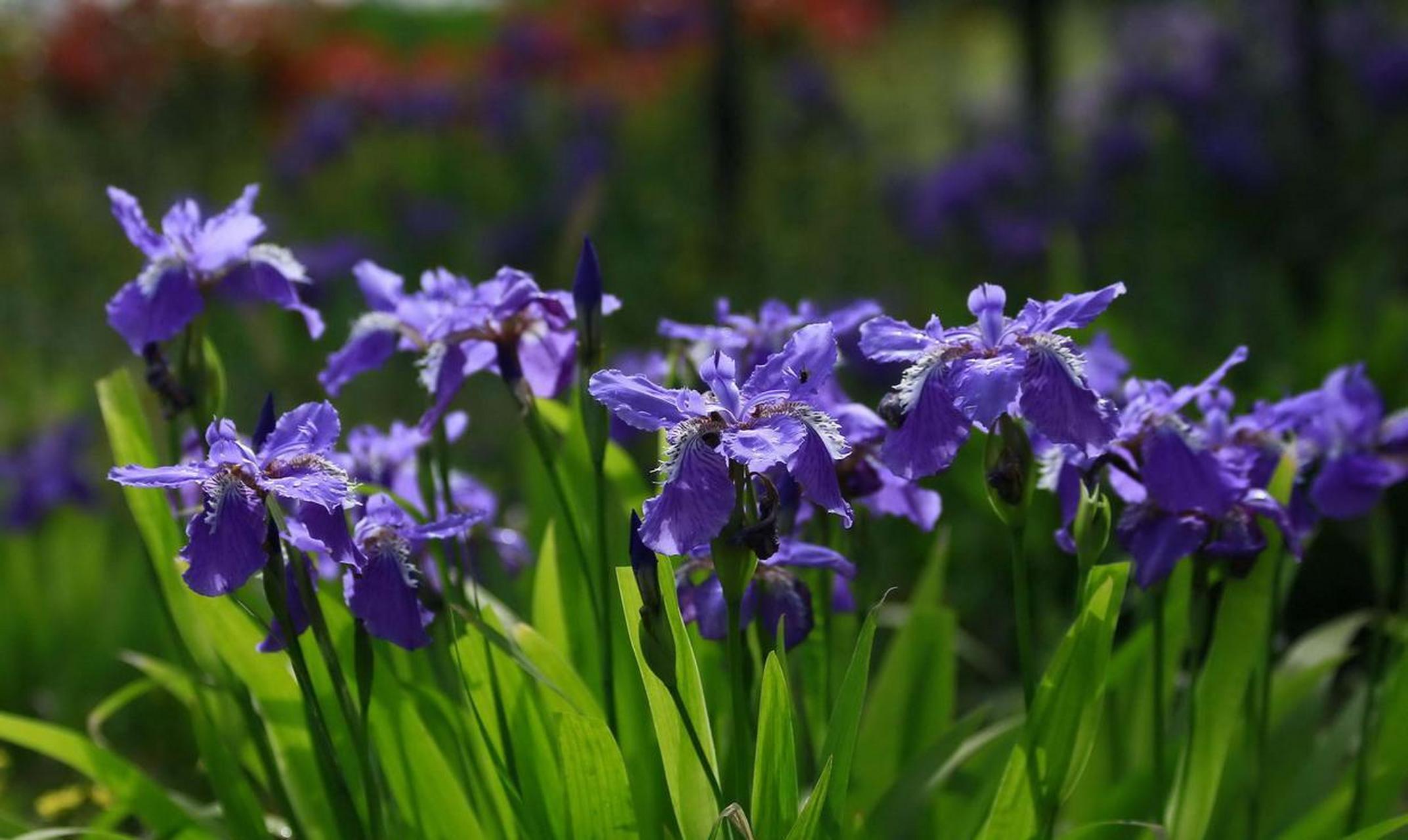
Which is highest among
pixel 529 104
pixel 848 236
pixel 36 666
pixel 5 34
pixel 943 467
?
pixel 5 34

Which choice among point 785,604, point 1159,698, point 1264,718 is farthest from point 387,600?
point 1264,718

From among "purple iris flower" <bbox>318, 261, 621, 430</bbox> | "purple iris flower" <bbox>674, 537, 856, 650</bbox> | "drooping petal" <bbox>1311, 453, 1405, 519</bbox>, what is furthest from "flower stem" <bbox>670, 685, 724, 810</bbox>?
"drooping petal" <bbox>1311, 453, 1405, 519</bbox>

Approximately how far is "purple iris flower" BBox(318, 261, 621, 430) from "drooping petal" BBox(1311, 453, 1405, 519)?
103 centimetres

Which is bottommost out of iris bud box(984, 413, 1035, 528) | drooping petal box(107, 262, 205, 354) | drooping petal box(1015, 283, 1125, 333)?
iris bud box(984, 413, 1035, 528)

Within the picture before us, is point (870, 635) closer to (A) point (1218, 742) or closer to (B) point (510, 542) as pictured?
(A) point (1218, 742)

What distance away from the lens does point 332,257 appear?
5.58 m

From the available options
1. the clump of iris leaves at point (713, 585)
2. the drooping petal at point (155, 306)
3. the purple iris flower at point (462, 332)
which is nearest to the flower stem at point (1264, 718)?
the clump of iris leaves at point (713, 585)

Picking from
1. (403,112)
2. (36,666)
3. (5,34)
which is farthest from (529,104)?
(5,34)

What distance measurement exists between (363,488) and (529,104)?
669 cm

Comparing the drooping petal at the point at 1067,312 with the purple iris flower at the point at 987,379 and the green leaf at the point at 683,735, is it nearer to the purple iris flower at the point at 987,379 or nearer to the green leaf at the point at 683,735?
the purple iris flower at the point at 987,379

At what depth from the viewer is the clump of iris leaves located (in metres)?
1.39

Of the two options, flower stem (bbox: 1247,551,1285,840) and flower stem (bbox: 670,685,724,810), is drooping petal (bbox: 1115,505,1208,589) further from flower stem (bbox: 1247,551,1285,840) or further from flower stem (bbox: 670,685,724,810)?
flower stem (bbox: 670,685,724,810)

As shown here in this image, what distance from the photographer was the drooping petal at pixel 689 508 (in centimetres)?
129

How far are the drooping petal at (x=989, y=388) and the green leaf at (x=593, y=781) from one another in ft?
1.69
